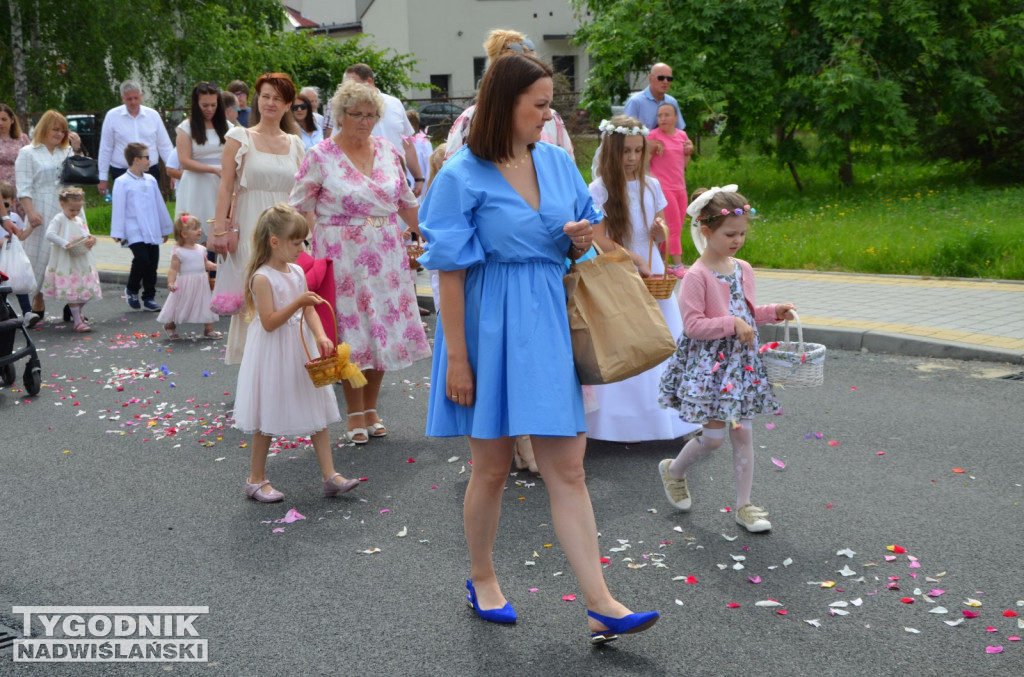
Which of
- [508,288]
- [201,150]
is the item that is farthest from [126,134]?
[508,288]

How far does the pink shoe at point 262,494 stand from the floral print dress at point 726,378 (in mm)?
2037

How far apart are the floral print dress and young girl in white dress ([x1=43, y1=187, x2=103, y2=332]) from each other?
25.1 ft

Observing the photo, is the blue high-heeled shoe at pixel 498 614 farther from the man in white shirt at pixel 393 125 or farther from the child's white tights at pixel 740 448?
the man in white shirt at pixel 393 125

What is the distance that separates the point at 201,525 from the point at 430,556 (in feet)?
3.99

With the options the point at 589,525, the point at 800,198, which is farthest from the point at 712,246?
the point at 800,198

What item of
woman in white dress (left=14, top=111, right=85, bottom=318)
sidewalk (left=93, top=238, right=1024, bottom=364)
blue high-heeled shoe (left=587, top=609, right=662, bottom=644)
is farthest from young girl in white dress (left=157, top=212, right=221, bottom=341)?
blue high-heeled shoe (left=587, top=609, right=662, bottom=644)

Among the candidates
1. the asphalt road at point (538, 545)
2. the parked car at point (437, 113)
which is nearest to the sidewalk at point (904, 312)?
the asphalt road at point (538, 545)

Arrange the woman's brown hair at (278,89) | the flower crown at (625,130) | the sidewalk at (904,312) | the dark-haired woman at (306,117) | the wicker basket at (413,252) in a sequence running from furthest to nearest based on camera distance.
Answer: the dark-haired woman at (306,117) < the sidewalk at (904,312) < the woman's brown hair at (278,89) < the wicker basket at (413,252) < the flower crown at (625,130)

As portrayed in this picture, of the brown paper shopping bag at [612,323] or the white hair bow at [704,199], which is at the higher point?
the white hair bow at [704,199]

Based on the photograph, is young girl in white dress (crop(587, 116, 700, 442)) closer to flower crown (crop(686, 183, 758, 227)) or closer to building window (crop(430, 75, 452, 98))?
flower crown (crop(686, 183, 758, 227))

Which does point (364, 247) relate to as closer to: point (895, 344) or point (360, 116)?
point (360, 116)

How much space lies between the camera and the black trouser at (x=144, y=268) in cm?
1203

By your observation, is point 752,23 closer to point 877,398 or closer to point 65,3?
point 877,398

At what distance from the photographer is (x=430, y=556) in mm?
4770
